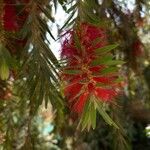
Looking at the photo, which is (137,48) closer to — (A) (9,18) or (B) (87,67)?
(A) (9,18)

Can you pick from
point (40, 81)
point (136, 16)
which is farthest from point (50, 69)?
point (136, 16)

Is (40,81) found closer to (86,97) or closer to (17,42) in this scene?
(86,97)

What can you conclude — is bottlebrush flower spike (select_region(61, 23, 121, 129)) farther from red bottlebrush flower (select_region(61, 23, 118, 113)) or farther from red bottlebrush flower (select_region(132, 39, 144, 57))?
red bottlebrush flower (select_region(132, 39, 144, 57))

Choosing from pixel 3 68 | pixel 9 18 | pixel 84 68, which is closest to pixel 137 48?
pixel 9 18

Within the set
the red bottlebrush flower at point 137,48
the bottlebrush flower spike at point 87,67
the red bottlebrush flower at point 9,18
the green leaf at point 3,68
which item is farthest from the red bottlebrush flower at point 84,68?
the red bottlebrush flower at point 137,48

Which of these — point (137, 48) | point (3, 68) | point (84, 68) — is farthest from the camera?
point (137, 48)

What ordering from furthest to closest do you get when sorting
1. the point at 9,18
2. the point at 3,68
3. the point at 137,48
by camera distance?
the point at 137,48 < the point at 9,18 < the point at 3,68

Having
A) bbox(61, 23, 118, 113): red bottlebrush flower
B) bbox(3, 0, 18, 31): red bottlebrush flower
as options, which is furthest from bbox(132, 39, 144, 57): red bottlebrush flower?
bbox(61, 23, 118, 113): red bottlebrush flower

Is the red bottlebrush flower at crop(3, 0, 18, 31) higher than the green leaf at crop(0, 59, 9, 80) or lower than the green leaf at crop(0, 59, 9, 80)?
higher
